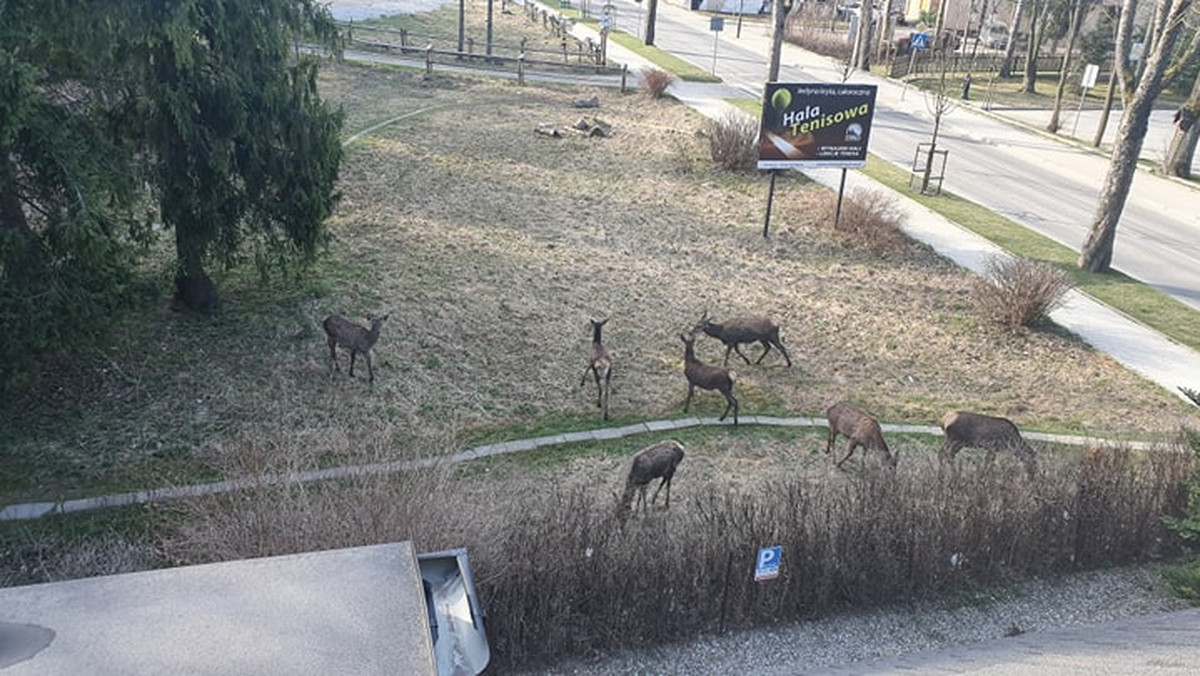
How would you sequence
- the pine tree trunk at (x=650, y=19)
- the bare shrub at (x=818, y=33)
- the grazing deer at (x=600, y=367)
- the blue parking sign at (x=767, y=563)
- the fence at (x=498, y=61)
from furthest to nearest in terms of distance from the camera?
the bare shrub at (x=818, y=33) < the pine tree trunk at (x=650, y=19) < the fence at (x=498, y=61) < the grazing deer at (x=600, y=367) < the blue parking sign at (x=767, y=563)

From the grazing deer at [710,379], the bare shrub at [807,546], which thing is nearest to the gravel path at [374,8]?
the grazing deer at [710,379]

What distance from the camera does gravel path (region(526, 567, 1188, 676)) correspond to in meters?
8.04

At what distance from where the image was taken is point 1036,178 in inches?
1136

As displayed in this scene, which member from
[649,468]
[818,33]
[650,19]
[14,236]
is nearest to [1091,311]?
[649,468]

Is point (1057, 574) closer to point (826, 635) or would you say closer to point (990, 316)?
point (826, 635)

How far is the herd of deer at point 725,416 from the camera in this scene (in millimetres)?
9977

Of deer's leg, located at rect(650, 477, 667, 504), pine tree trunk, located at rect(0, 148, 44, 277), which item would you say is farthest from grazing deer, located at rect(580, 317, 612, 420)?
pine tree trunk, located at rect(0, 148, 44, 277)

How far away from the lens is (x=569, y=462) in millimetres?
11258

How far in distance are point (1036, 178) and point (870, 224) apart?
1153 centimetres

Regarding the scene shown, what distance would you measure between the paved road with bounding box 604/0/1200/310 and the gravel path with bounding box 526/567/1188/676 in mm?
12552

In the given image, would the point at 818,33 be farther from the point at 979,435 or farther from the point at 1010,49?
the point at 979,435

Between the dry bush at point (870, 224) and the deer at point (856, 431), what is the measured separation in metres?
9.65

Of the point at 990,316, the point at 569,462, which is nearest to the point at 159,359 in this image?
the point at 569,462

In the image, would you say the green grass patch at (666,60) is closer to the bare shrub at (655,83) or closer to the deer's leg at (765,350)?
the bare shrub at (655,83)
